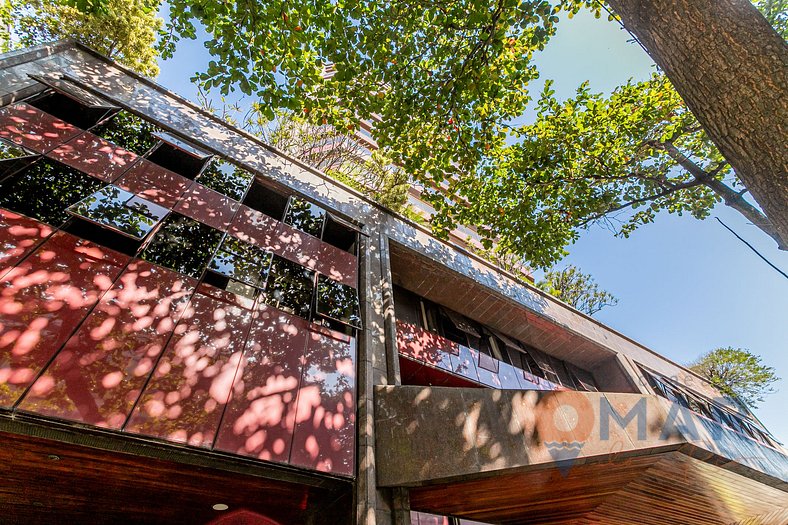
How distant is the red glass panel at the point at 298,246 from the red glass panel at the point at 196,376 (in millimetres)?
1818

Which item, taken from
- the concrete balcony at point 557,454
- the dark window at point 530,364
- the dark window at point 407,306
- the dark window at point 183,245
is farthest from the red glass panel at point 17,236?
the dark window at point 530,364

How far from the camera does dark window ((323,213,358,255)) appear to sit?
26.7 feet

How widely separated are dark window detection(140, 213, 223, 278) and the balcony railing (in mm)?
4830

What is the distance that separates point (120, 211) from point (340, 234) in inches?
168

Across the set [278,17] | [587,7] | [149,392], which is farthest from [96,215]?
[587,7]

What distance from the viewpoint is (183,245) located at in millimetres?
5453

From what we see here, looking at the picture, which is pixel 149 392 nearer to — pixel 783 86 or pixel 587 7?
pixel 783 86

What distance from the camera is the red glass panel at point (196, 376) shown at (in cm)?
379

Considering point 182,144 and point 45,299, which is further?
point 182,144

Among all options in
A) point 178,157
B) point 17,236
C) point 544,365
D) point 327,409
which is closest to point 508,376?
point 544,365

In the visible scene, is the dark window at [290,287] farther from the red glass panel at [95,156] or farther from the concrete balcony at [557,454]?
the red glass panel at [95,156]

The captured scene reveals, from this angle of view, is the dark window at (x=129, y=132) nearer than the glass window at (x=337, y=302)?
Yes

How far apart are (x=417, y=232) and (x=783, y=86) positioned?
326 inches

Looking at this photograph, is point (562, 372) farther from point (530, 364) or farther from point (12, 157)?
point (12, 157)
